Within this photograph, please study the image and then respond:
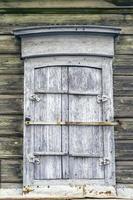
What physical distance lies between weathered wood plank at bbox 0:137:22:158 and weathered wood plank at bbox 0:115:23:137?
0.05 m

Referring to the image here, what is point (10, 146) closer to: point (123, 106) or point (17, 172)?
point (17, 172)

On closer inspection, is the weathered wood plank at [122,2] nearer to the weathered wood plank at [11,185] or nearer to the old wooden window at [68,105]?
the old wooden window at [68,105]

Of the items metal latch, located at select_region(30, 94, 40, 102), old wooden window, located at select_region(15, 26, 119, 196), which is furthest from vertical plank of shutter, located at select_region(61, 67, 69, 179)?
metal latch, located at select_region(30, 94, 40, 102)

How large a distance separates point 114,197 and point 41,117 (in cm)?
115

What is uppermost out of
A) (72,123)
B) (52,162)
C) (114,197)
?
(72,123)

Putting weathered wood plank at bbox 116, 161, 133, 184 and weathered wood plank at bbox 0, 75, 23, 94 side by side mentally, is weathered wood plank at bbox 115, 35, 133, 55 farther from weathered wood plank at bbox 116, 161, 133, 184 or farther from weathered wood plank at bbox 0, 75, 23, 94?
weathered wood plank at bbox 116, 161, 133, 184

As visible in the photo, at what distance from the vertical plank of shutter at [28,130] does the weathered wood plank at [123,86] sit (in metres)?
0.93

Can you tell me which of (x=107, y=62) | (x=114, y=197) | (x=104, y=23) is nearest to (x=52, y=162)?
(x=114, y=197)

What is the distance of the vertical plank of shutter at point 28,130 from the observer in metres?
4.54

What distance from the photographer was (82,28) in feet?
15.3

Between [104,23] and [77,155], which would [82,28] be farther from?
[77,155]

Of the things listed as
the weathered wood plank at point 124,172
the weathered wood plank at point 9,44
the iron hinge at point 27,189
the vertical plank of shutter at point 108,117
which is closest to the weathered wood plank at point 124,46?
the vertical plank of shutter at point 108,117

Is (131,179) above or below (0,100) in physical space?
below

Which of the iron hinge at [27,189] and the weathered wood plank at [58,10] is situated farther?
the weathered wood plank at [58,10]
